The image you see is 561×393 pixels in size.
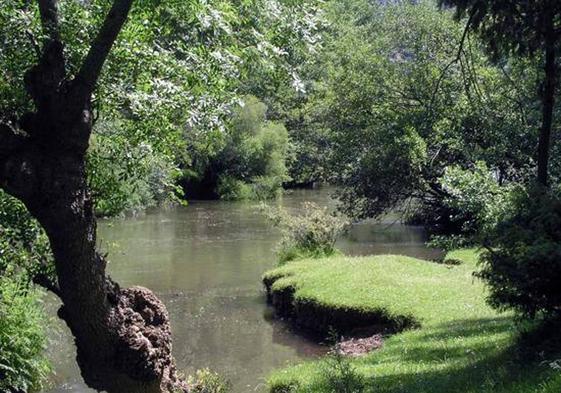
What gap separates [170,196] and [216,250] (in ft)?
62.6

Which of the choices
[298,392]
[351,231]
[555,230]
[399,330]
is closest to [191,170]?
[351,231]

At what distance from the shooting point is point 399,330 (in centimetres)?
1498

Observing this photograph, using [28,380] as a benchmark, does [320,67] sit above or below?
above

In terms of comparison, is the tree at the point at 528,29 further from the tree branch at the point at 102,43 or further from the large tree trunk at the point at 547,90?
the tree branch at the point at 102,43

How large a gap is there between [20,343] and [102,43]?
24.0 feet

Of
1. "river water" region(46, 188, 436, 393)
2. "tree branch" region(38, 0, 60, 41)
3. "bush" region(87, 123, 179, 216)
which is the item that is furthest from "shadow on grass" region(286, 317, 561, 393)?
"tree branch" region(38, 0, 60, 41)

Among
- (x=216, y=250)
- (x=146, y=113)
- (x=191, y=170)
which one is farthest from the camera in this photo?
(x=191, y=170)

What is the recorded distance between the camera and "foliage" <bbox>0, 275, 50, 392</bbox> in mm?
11812

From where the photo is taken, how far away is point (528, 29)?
9117 mm

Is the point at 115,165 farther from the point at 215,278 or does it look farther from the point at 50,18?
the point at 215,278

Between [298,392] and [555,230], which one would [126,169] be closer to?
[298,392]

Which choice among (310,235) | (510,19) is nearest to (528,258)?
(510,19)

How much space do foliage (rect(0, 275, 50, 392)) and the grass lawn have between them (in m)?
4.26

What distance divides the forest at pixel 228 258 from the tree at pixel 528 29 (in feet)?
0.10
